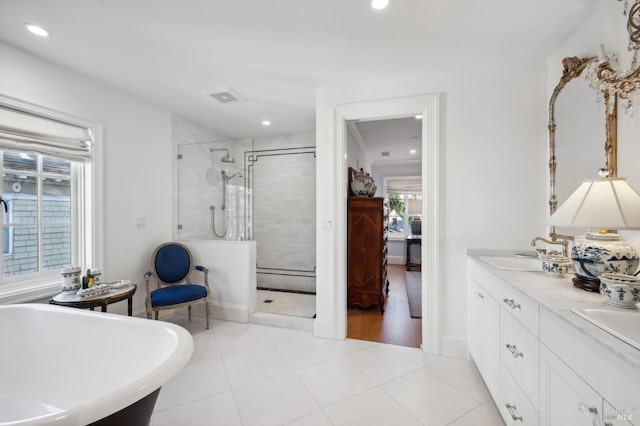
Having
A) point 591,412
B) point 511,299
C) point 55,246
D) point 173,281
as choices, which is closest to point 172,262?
point 173,281

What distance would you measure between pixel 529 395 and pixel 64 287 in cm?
321

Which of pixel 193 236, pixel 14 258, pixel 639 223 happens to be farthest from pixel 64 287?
pixel 639 223

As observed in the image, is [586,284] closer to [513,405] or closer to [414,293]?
[513,405]

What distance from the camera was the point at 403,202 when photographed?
705 cm

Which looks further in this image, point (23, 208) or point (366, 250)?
point (366, 250)

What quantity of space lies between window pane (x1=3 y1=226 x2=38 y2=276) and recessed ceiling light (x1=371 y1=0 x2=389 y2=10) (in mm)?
3095

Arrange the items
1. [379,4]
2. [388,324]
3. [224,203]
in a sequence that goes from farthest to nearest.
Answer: [224,203] < [388,324] < [379,4]

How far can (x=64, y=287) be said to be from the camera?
2244 mm

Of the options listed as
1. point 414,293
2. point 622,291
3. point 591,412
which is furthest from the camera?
point 414,293

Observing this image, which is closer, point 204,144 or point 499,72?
point 499,72

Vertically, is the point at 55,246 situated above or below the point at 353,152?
below

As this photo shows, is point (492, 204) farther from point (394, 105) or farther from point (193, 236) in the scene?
point (193, 236)

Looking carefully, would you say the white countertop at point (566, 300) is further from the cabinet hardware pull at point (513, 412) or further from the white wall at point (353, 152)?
the white wall at point (353, 152)

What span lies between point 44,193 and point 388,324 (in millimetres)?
3626
